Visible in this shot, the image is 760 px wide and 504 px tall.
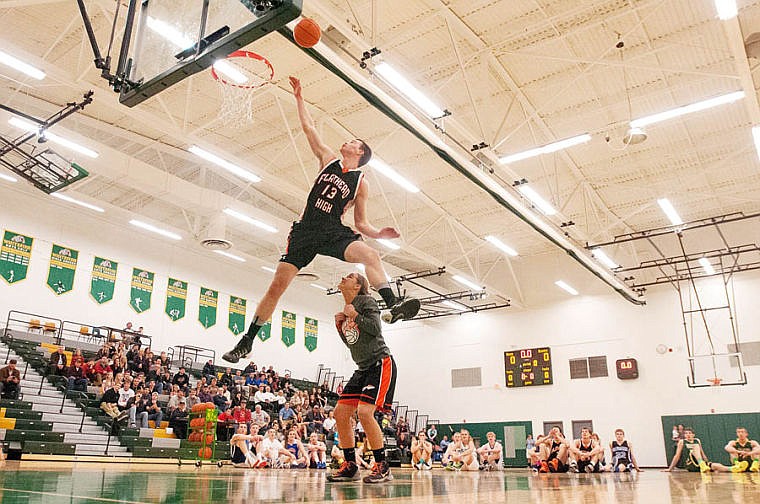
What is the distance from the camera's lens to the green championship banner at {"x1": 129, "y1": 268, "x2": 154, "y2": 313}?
755 inches

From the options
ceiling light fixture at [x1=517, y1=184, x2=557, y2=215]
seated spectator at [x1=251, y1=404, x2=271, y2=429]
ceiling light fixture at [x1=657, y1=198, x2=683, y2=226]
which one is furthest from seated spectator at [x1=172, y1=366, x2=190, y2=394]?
ceiling light fixture at [x1=657, y1=198, x2=683, y2=226]

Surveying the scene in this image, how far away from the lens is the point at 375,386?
4613mm

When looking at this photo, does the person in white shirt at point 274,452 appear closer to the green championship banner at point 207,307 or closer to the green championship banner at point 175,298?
the green championship banner at point 175,298

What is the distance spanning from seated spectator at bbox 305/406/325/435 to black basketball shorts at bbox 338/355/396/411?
1371 centimetres

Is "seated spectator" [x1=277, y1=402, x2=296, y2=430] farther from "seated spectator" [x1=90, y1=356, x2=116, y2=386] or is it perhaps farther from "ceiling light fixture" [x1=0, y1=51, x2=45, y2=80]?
"ceiling light fixture" [x1=0, y1=51, x2=45, y2=80]

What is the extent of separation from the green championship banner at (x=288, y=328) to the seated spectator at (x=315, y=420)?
15.2ft

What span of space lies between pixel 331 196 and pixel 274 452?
10100mm

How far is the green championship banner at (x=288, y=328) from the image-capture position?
78.2 feet

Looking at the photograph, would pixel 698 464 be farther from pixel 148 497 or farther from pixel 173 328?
pixel 173 328

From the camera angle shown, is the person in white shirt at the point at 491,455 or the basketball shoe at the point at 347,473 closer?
the basketball shoe at the point at 347,473

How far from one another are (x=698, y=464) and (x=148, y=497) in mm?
14595

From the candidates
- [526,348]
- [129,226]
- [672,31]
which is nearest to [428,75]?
[672,31]

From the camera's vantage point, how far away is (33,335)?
1619 centimetres

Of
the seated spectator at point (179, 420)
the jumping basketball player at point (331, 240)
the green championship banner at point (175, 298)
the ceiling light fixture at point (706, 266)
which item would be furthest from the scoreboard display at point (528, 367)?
→ the jumping basketball player at point (331, 240)
